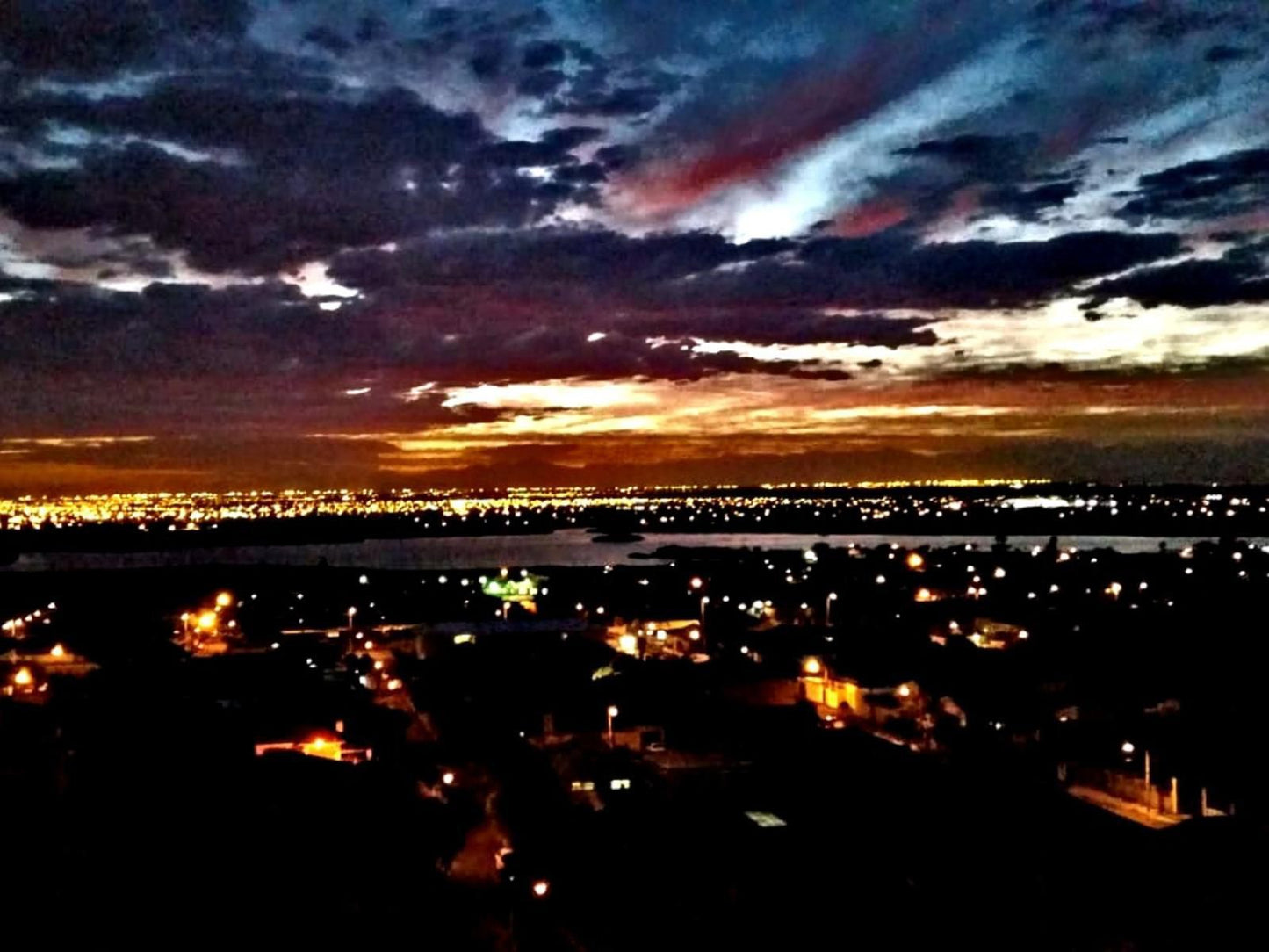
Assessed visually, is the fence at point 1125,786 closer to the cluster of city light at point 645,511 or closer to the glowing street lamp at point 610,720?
the glowing street lamp at point 610,720

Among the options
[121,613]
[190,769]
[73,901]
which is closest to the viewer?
[73,901]

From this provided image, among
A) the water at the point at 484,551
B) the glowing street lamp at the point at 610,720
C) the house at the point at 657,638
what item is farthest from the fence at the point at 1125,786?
the water at the point at 484,551

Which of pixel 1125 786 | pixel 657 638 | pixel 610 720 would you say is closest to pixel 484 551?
pixel 657 638

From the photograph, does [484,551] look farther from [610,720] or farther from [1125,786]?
[1125,786]

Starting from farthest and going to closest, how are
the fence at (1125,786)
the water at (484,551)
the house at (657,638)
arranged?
the water at (484,551) → the house at (657,638) → the fence at (1125,786)

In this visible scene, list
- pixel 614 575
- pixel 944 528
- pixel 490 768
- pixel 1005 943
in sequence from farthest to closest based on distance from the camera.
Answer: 1. pixel 944 528
2. pixel 614 575
3. pixel 490 768
4. pixel 1005 943

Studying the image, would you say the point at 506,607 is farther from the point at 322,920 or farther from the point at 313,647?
the point at 322,920

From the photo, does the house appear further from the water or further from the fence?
the water

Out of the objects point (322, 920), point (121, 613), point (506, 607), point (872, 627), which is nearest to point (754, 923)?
point (322, 920)
